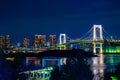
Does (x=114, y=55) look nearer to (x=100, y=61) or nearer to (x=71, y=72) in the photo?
(x=100, y=61)

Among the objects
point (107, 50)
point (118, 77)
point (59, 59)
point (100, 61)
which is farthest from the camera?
point (107, 50)

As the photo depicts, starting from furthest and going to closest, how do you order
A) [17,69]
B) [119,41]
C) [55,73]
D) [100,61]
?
[100,61] < [119,41] < [55,73] < [17,69]

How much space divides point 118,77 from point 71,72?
821 centimetres

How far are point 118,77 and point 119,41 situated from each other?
30566mm

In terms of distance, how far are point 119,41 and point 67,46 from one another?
18.7ft

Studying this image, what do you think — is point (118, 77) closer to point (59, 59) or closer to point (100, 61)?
point (59, 59)

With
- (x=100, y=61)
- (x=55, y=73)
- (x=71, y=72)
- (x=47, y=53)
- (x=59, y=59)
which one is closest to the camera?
(x=71, y=72)

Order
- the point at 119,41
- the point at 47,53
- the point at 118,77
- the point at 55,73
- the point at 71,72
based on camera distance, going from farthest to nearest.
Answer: the point at 119,41, the point at 47,53, the point at 118,77, the point at 55,73, the point at 71,72

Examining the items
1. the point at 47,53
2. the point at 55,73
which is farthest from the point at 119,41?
the point at 55,73

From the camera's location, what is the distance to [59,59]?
40.7 metres

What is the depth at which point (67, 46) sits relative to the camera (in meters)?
56.3

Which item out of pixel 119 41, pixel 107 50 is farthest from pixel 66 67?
pixel 107 50

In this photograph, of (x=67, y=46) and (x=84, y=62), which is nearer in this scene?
(x=84, y=62)

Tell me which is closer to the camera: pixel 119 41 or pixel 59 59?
pixel 59 59
